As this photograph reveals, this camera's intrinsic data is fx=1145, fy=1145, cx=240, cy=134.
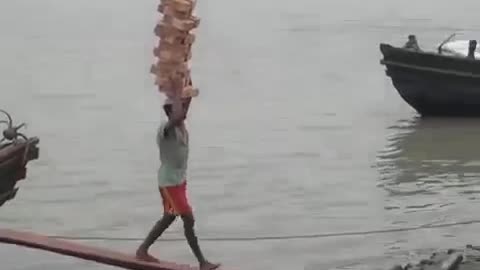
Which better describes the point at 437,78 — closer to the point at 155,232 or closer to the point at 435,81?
the point at 435,81

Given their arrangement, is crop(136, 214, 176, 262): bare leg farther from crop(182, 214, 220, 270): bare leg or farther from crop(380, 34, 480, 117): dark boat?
crop(380, 34, 480, 117): dark boat

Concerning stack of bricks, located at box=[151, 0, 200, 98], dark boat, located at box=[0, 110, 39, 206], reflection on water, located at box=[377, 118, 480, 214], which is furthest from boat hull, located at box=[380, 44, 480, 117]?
stack of bricks, located at box=[151, 0, 200, 98]

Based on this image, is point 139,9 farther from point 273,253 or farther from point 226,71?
point 273,253

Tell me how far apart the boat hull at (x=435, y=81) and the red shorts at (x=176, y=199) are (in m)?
12.3

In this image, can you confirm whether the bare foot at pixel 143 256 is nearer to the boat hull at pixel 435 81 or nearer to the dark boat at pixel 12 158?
the dark boat at pixel 12 158

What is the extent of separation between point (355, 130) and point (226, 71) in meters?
8.87

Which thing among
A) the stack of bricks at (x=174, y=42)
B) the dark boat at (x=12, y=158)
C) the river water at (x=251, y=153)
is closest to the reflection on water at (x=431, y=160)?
the river water at (x=251, y=153)

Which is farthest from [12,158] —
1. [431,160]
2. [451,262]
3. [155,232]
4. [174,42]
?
[431,160]

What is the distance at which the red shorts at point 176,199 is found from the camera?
7.19 metres

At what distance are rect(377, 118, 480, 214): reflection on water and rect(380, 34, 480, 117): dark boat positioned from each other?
0.31 m

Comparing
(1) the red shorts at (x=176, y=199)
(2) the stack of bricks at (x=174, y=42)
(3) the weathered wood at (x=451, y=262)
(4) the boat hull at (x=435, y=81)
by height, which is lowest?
(3) the weathered wood at (x=451, y=262)

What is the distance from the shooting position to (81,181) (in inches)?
611

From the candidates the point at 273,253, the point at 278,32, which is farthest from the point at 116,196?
the point at 278,32

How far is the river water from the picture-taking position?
41.6 feet
